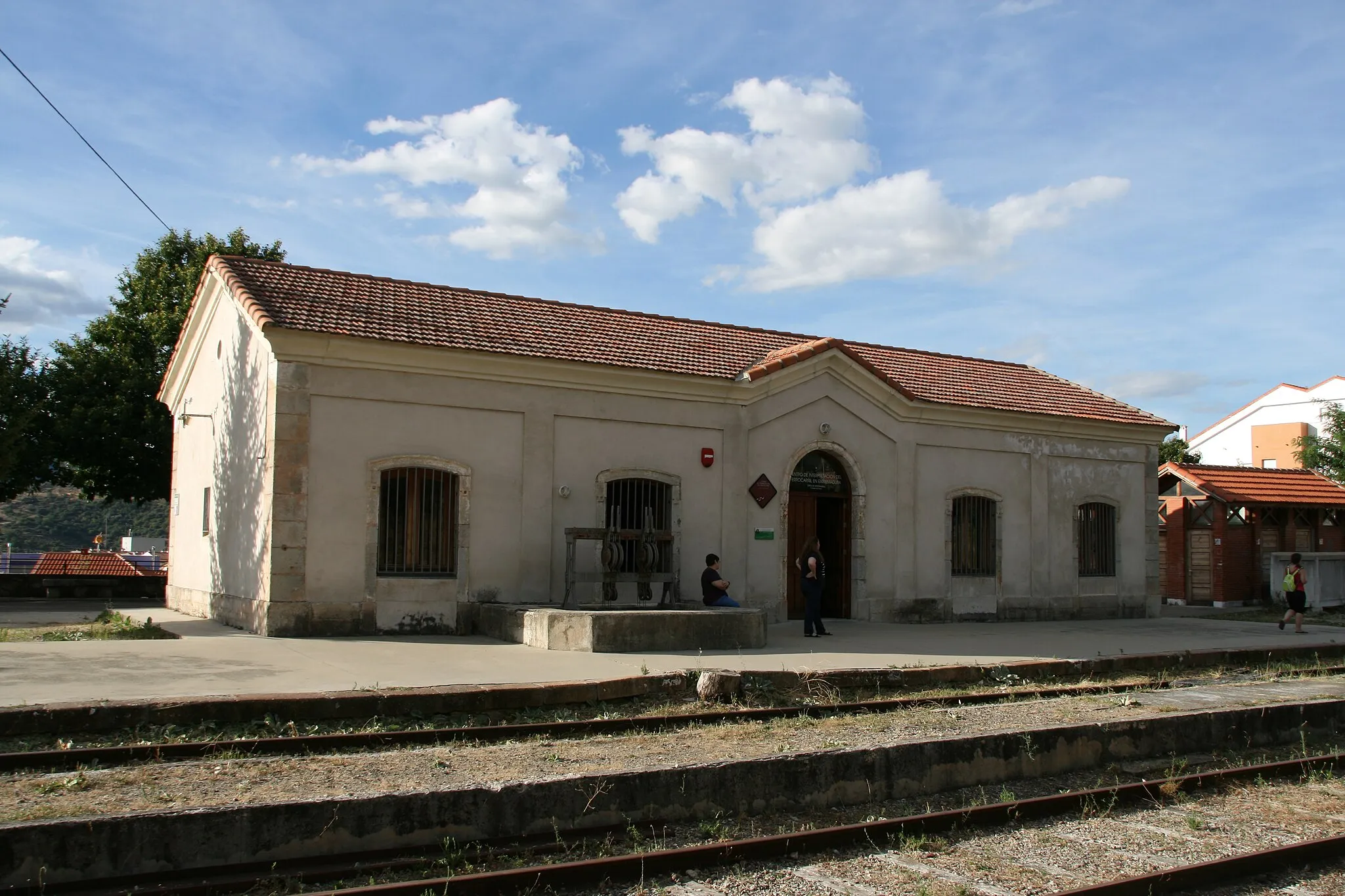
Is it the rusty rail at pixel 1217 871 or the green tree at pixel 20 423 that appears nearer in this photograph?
the rusty rail at pixel 1217 871

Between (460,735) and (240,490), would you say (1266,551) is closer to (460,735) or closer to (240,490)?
(240,490)

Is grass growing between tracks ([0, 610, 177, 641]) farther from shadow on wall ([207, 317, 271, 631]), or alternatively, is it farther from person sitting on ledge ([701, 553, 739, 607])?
person sitting on ledge ([701, 553, 739, 607])

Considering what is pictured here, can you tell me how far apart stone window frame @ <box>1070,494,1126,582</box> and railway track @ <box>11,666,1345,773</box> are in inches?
387

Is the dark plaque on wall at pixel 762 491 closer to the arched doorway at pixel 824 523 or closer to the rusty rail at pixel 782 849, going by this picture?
the arched doorway at pixel 824 523

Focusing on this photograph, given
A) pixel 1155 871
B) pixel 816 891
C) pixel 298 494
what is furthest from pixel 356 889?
pixel 298 494

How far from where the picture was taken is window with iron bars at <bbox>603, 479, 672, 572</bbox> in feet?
55.9

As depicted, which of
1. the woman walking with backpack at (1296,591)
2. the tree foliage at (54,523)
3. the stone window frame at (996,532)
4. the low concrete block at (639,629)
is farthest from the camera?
the tree foliage at (54,523)

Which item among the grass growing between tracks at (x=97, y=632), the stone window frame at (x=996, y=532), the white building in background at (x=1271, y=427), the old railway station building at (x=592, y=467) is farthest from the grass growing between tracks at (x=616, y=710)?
the white building in background at (x=1271, y=427)

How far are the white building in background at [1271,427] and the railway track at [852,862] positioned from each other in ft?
132

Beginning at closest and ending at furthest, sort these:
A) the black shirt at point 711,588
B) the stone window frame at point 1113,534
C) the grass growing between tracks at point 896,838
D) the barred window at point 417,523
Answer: the grass growing between tracks at point 896,838 < the barred window at point 417,523 < the black shirt at point 711,588 < the stone window frame at point 1113,534

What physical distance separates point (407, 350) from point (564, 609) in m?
4.37

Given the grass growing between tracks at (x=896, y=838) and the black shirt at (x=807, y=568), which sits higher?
the black shirt at (x=807, y=568)

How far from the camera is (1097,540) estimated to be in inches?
891

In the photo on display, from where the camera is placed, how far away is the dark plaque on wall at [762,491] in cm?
1838
